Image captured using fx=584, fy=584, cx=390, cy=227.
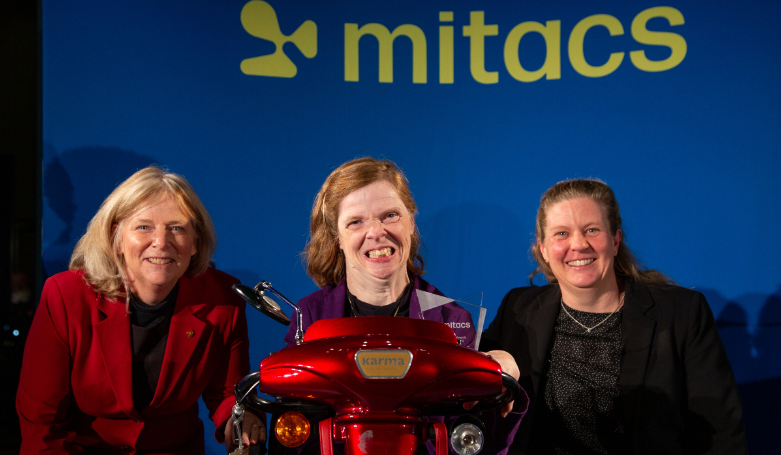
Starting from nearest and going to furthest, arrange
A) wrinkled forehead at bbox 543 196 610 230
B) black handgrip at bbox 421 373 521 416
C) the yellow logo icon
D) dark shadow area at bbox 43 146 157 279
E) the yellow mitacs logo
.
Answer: the yellow logo icon, black handgrip at bbox 421 373 521 416, wrinkled forehead at bbox 543 196 610 230, dark shadow area at bbox 43 146 157 279, the yellow mitacs logo

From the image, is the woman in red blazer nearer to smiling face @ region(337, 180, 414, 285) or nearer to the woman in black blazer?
smiling face @ region(337, 180, 414, 285)

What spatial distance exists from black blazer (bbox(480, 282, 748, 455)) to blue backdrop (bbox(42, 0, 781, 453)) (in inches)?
26.5

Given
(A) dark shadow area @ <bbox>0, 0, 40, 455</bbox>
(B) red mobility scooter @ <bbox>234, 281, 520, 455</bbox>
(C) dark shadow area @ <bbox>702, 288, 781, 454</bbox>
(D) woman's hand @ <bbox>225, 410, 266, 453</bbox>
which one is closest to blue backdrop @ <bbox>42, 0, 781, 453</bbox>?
(C) dark shadow area @ <bbox>702, 288, 781, 454</bbox>

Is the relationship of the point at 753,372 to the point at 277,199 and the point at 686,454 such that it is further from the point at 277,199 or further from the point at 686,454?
the point at 277,199

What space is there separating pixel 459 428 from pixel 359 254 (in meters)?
0.96

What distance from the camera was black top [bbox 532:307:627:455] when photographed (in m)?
2.08

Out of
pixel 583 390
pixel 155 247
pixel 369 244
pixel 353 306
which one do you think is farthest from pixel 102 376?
pixel 583 390

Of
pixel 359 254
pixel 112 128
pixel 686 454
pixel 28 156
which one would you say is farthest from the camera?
pixel 28 156

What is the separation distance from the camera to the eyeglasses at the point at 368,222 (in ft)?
6.39

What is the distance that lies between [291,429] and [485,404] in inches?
15.0

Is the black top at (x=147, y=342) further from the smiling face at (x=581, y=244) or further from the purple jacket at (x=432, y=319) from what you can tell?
the smiling face at (x=581, y=244)

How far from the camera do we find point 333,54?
2.88 meters

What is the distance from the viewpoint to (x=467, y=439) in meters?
1.06

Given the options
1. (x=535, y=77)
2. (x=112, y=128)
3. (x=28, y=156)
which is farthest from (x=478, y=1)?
(x=28, y=156)
